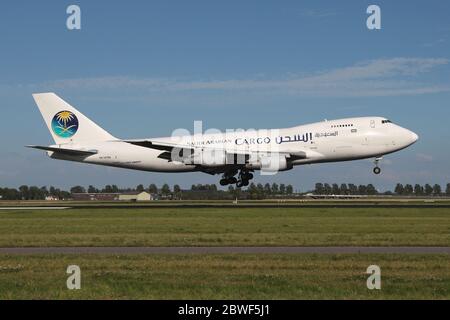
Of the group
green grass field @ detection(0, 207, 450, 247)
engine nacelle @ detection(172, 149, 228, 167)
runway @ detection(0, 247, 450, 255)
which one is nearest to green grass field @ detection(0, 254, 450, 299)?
runway @ detection(0, 247, 450, 255)

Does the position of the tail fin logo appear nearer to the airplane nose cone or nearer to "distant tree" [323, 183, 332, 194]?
the airplane nose cone

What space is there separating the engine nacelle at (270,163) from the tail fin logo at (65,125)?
61.8ft

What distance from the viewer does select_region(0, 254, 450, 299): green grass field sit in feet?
45.7

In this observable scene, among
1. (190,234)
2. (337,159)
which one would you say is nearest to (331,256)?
(190,234)

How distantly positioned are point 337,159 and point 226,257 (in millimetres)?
37093

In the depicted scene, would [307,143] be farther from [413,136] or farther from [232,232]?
[232,232]

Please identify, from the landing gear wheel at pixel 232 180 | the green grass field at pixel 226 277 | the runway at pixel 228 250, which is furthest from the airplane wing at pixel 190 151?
the green grass field at pixel 226 277

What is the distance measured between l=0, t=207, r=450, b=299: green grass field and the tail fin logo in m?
31.4

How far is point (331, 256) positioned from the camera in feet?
67.5

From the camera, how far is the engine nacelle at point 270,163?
55.5 m

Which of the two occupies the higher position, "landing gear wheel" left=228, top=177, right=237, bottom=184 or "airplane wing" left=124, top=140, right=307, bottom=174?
"airplane wing" left=124, top=140, right=307, bottom=174

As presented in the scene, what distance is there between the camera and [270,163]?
183 ft

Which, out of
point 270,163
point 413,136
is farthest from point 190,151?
point 413,136
